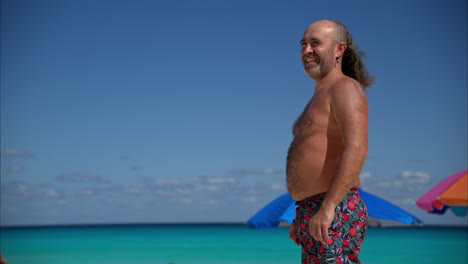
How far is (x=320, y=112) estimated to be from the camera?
2.51 m

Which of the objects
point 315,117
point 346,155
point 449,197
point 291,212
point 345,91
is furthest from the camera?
point 449,197

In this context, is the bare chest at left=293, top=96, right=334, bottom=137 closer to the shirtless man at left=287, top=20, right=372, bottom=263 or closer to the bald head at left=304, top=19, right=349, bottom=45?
the shirtless man at left=287, top=20, right=372, bottom=263

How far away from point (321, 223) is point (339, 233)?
0.34 feet

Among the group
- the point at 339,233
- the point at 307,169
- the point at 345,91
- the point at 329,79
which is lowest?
the point at 339,233

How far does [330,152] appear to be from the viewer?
245 cm

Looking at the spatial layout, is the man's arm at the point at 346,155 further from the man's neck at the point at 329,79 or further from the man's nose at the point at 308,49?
the man's nose at the point at 308,49

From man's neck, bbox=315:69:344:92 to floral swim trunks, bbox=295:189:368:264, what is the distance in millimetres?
501

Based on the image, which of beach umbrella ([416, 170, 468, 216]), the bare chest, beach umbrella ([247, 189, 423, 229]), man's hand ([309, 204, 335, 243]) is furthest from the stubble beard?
beach umbrella ([416, 170, 468, 216])

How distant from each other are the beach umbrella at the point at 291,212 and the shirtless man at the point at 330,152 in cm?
494

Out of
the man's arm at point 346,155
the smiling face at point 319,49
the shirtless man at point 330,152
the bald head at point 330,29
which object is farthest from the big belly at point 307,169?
the bald head at point 330,29

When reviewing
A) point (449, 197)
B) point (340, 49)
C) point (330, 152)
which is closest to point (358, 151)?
point (330, 152)

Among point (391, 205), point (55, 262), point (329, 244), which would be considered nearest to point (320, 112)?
point (329, 244)

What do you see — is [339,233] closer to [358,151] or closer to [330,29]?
[358,151]

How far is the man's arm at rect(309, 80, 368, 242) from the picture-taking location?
2281 millimetres
